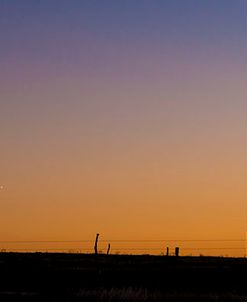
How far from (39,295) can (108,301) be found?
3904mm

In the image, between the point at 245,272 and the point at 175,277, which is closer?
the point at 175,277

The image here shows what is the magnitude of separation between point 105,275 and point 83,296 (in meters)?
15.6

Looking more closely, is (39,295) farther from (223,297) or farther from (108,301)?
(223,297)

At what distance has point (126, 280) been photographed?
167ft

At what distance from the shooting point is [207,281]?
50.6 metres

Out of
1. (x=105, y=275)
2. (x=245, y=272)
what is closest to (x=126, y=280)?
(x=105, y=275)

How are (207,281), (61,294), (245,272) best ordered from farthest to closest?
(245,272)
(207,281)
(61,294)

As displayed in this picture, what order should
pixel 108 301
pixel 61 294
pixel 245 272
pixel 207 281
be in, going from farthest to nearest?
pixel 245 272 → pixel 207 281 → pixel 61 294 → pixel 108 301

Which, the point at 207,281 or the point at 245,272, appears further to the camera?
the point at 245,272

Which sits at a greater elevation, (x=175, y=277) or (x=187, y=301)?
(x=175, y=277)

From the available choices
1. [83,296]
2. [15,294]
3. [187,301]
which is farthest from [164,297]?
[15,294]

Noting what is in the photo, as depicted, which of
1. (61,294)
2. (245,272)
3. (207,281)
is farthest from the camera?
(245,272)

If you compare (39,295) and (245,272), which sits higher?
(245,272)

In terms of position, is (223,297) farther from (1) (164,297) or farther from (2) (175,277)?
(2) (175,277)
